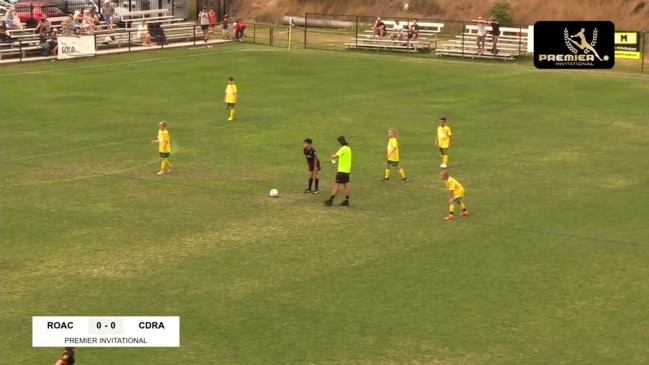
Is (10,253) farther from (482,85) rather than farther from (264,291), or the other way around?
(482,85)

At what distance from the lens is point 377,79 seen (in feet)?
177

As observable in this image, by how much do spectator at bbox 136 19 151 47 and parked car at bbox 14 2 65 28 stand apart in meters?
5.26

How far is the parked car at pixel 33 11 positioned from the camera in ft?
206

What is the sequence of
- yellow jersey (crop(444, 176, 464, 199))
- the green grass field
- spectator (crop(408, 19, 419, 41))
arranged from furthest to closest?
spectator (crop(408, 19, 419, 41)) < yellow jersey (crop(444, 176, 464, 199)) < the green grass field

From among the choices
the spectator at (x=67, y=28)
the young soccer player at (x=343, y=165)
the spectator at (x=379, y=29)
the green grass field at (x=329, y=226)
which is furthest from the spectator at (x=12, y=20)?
the young soccer player at (x=343, y=165)

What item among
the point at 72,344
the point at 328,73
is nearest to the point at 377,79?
the point at 328,73

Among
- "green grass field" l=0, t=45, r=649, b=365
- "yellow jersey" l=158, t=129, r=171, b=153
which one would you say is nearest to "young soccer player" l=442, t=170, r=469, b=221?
"green grass field" l=0, t=45, r=649, b=365

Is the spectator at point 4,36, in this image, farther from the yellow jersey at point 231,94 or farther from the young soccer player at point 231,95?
the yellow jersey at point 231,94

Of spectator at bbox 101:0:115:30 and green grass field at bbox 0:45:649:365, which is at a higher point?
spectator at bbox 101:0:115:30

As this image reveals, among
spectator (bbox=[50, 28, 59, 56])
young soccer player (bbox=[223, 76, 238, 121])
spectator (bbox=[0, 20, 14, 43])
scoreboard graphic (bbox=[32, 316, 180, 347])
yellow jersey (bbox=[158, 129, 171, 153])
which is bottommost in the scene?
scoreboard graphic (bbox=[32, 316, 180, 347])

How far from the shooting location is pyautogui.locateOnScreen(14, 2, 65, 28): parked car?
62656 millimetres

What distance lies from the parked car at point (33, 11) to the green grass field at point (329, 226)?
42.1 feet

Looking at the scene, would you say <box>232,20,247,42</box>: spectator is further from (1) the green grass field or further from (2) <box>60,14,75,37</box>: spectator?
(1) the green grass field

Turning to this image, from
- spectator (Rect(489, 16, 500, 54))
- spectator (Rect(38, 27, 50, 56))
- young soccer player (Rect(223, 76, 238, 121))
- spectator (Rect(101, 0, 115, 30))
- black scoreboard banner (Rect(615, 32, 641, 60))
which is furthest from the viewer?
spectator (Rect(101, 0, 115, 30))
